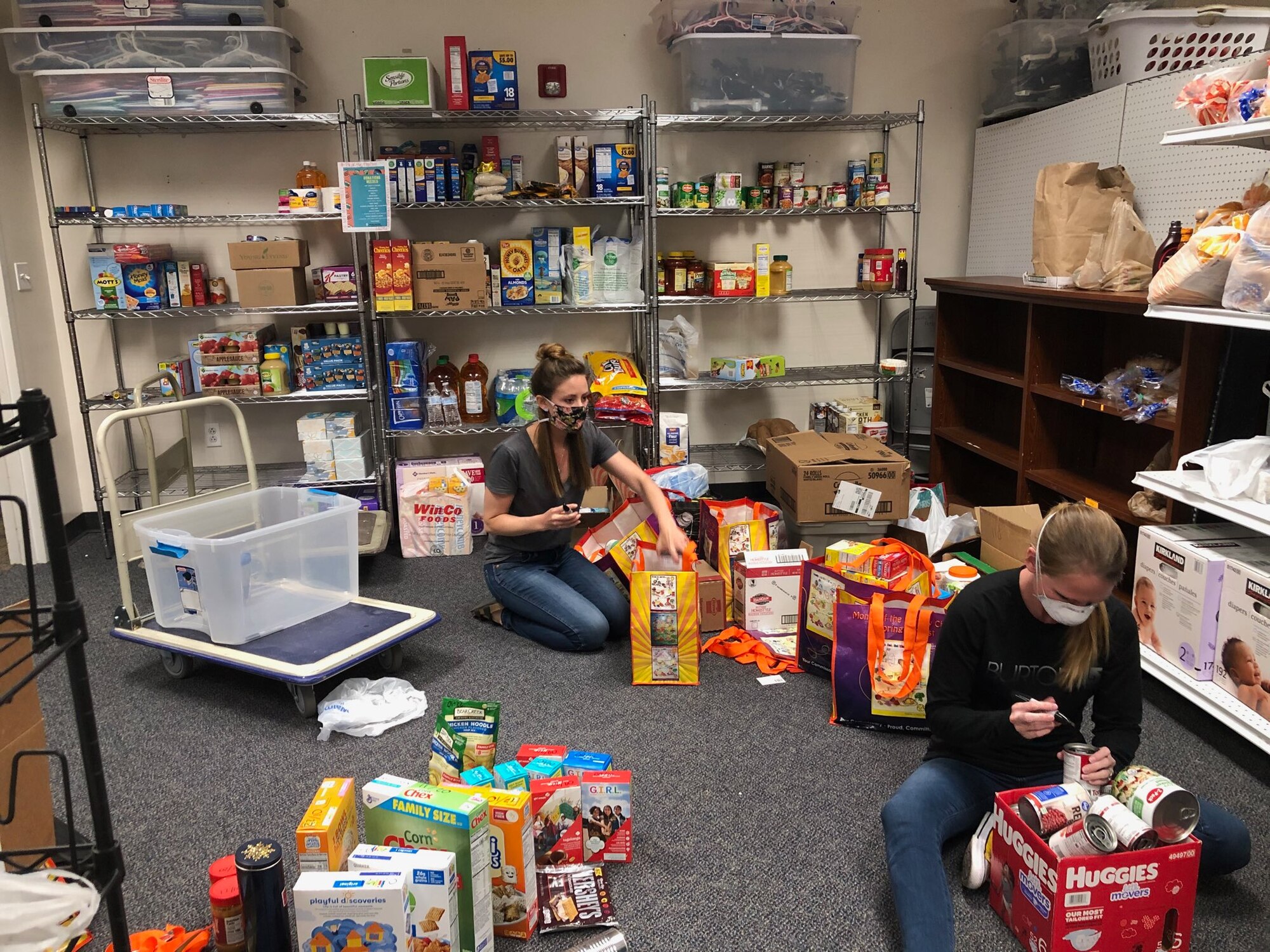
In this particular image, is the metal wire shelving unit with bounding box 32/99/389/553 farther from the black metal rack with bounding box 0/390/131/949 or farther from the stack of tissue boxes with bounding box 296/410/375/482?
the black metal rack with bounding box 0/390/131/949

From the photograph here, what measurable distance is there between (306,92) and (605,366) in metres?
1.93

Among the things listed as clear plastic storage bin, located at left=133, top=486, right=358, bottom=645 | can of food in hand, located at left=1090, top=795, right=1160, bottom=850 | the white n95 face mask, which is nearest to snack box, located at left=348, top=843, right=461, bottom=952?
the white n95 face mask

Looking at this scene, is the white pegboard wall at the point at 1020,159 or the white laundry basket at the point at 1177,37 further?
the white pegboard wall at the point at 1020,159

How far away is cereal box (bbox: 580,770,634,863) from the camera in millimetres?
2158

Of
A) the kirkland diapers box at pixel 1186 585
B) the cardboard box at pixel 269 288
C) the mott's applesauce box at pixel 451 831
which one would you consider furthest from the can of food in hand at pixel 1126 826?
the cardboard box at pixel 269 288

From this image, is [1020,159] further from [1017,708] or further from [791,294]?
[1017,708]

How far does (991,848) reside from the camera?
204 cm

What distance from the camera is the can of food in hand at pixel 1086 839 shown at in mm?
1794

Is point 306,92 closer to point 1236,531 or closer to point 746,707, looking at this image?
point 746,707

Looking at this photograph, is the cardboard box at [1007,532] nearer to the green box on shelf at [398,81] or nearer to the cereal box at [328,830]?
the cereal box at [328,830]

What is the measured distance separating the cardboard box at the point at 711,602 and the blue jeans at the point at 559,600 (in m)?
0.27

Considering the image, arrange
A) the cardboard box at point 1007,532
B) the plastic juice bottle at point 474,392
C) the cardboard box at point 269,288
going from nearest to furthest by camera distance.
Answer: the cardboard box at point 1007,532, the cardboard box at point 269,288, the plastic juice bottle at point 474,392

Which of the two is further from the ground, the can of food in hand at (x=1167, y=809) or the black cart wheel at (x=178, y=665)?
the can of food in hand at (x=1167, y=809)

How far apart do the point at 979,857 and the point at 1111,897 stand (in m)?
0.32
